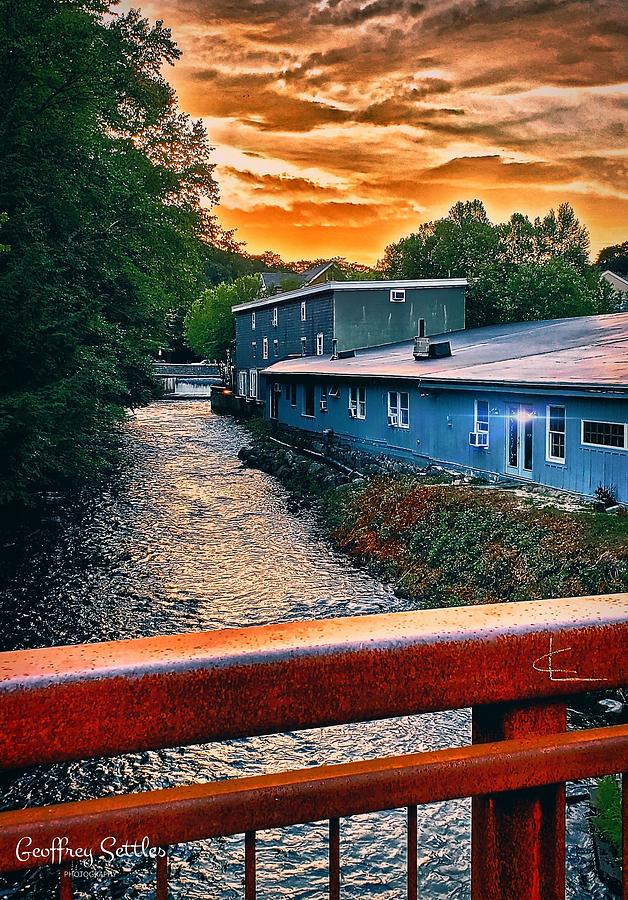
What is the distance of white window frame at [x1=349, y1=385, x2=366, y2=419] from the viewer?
1188 inches

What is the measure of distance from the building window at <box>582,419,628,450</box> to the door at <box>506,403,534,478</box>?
2071 millimetres

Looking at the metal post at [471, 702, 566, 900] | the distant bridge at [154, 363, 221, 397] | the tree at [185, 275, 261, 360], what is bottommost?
the metal post at [471, 702, 566, 900]

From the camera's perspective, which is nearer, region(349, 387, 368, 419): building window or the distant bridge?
region(349, 387, 368, 419): building window

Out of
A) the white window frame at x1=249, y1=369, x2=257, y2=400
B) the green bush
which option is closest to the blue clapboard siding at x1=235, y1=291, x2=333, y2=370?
the white window frame at x1=249, y1=369, x2=257, y2=400

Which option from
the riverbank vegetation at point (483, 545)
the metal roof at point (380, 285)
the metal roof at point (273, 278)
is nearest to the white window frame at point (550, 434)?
the riverbank vegetation at point (483, 545)

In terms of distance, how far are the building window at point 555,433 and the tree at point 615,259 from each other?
234 feet

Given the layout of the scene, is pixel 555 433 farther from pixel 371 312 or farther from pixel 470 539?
pixel 371 312

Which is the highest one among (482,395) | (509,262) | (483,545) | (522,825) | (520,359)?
(509,262)

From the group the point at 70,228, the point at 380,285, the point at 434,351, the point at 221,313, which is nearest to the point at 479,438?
the point at 434,351

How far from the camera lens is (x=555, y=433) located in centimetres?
1934

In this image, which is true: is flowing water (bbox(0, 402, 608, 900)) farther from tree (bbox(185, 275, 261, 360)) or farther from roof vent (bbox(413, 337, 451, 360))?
tree (bbox(185, 275, 261, 360))

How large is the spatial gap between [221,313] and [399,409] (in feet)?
A: 152

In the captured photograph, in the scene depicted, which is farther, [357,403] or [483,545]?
[357,403]

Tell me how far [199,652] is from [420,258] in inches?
2525
